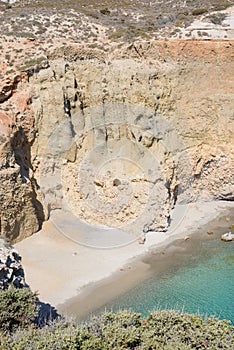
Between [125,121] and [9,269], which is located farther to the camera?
[125,121]

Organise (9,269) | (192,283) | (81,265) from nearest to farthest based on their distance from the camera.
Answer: (9,269)
(192,283)
(81,265)

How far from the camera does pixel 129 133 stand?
24922 mm

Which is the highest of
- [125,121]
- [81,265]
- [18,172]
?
[125,121]

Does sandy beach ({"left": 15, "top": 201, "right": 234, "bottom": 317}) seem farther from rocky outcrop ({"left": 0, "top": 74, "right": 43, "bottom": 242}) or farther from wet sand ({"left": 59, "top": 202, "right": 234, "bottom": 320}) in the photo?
rocky outcrop ({"left": 0, "top": 74, "right": 43, "bottom": 242})

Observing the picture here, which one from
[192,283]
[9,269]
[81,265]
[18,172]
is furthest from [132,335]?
[18,172]

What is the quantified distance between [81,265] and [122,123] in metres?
8.83

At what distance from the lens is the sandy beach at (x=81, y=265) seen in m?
17.9

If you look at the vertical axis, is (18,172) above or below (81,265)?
above

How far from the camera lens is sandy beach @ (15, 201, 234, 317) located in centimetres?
1788

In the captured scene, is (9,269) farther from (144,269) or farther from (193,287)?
(193,287)

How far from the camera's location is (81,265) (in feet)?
66.0

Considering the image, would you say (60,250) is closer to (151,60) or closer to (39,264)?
(39,264)

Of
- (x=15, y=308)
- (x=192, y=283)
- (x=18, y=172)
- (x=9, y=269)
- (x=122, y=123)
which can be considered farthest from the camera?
(x=122, y=123)

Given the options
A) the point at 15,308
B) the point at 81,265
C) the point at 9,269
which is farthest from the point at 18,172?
the point at 15,308
